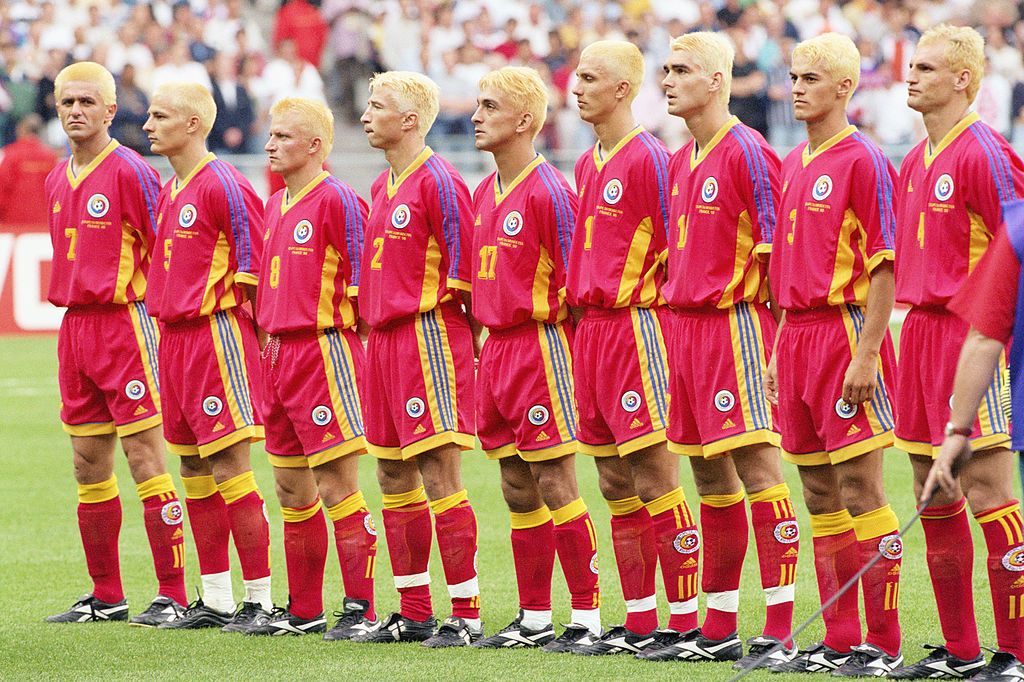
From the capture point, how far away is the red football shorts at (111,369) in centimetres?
800

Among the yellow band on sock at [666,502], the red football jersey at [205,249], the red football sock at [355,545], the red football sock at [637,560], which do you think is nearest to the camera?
the yellow band on sock at [666,502]

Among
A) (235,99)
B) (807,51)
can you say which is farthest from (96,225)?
(235,99)

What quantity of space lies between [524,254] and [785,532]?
5.07 feet

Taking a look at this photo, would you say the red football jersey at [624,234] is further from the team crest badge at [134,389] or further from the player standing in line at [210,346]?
the team crest badge at [134,389]

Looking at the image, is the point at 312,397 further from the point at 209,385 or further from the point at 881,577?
the point at 881,577

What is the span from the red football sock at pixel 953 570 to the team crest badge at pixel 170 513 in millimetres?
3488

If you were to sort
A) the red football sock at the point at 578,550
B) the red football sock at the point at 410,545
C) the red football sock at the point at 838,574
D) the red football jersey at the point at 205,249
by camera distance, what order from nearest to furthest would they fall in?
the red football sock at the point at 838,574 → the red football sock at the point at 578,550 → the red football sock at the point at 410,545 → the red football jersey at the point at 205,249

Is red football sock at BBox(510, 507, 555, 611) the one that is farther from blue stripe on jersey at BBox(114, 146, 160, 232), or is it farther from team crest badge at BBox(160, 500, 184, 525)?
blue stripe on jersey at BBox(114, 146, 160, 232)

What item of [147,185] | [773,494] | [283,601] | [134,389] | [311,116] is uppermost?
[311,116]

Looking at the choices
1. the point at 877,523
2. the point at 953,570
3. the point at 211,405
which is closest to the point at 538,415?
the point at 877,523

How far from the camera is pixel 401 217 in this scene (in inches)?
290

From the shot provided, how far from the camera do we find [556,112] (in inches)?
845

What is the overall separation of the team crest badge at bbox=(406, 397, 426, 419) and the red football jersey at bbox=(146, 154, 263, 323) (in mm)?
974

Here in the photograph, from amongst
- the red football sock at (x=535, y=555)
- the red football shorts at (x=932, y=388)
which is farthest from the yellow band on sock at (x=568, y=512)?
the red football shorts at (x=932, y=388)
